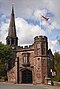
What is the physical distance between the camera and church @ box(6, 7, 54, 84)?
223 feet

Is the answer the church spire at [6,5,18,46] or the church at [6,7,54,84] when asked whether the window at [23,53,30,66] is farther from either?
the church spire at [6,5,18,46]

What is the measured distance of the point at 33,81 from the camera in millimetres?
71125

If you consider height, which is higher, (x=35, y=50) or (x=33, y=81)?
(x=35, y=50)

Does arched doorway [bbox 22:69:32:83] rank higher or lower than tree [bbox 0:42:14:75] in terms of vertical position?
lower

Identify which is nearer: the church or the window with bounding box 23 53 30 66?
the church

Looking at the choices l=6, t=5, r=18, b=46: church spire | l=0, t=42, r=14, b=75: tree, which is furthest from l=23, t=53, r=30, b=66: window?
l=6, t=5, r=18, b=46: church spire

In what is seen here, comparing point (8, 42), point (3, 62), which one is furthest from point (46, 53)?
point (8, 42)

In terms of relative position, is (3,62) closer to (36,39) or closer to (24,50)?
(24,50)

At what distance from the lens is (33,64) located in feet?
237

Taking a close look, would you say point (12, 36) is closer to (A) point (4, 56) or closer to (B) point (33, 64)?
(A) point (4, 56)

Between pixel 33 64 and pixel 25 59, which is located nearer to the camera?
pixel 33 64

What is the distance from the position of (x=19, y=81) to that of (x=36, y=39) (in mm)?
13196

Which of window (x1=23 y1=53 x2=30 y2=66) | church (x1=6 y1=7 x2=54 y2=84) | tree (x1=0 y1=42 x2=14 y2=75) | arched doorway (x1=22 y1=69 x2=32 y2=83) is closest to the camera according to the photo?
church (x1=6 y1=7 x2=54 y2=84)

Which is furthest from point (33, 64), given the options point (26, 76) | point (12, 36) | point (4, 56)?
point (12, 36)
